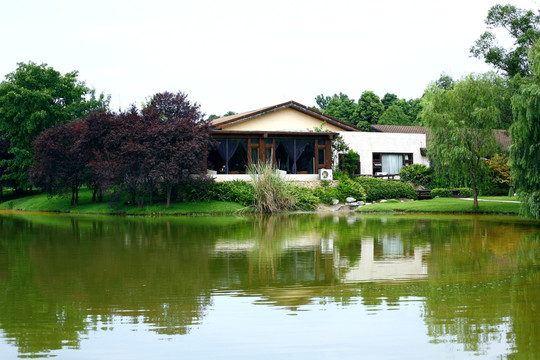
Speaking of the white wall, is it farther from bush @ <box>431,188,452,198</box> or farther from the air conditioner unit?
bush @ <box>431,188,452,198</box>

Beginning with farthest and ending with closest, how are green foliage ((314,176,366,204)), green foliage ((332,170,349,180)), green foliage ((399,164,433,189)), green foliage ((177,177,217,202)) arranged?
green foliage ((399,164,433,189)) → green foliage ((332,170,349,180)) → green foliage ((314,176,366,204)) → green foliage ((177,177,217,202))

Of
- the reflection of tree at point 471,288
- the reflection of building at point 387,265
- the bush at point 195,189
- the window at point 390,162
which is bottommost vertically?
the reflection of tree at point 471,288

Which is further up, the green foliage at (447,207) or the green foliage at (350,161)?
the green foliage at (350,161)

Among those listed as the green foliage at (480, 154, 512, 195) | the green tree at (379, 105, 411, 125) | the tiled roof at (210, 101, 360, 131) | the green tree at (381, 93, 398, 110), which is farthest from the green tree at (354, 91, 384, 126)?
the green foliage at (480, 154, 512, 195)

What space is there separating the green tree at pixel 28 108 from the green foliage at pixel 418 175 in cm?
2563

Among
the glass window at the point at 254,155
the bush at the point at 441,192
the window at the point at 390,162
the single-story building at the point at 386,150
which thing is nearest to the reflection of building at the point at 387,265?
the bush at the point at 441,192

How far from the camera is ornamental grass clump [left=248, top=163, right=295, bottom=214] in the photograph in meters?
29.2

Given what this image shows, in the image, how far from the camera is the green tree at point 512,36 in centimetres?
2542

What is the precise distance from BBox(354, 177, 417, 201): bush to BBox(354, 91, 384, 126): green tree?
24.8 meters

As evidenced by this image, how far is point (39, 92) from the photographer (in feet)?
140

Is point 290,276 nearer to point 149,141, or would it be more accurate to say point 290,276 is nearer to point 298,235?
point 298,235

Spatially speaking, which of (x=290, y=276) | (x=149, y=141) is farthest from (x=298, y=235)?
(x=149, y=141)

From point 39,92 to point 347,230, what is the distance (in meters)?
31.7

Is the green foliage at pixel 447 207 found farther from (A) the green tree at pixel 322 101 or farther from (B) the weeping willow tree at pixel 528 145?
(A) the green tree at pixel 322 101
